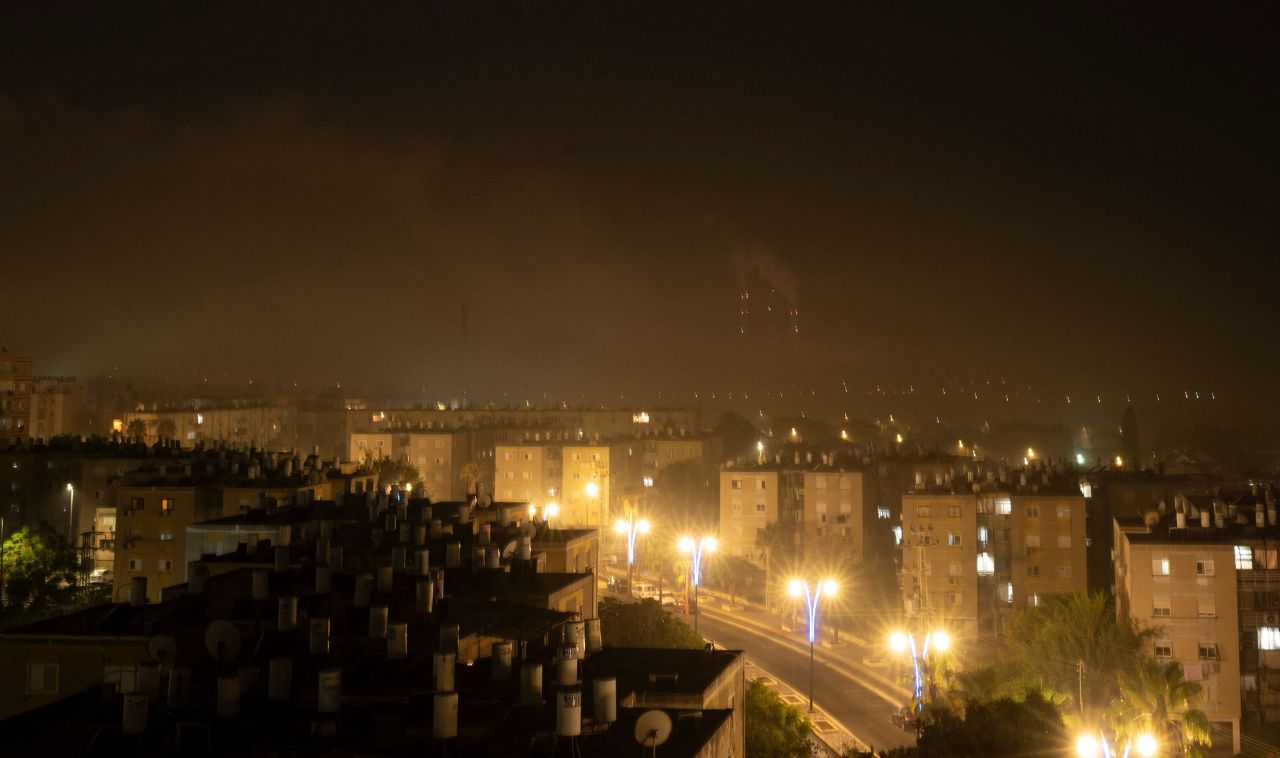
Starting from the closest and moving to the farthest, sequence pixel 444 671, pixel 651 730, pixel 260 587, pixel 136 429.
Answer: pixel 651 730
pixel 444 671
pixel 260 587
pixel 136 429

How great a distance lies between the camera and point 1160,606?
36000mm

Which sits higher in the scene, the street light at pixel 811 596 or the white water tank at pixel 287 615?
the white water tank at pixel 287 615

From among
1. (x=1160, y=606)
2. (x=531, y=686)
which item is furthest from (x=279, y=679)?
(x=1160, y=606)

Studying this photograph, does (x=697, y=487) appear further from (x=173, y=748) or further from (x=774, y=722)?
(x=173, y=748)

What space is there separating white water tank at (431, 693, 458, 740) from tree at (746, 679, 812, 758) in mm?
11464

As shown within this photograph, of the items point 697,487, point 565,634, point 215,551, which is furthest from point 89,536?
point 697,487

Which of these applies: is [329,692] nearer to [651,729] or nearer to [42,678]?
[651,729]

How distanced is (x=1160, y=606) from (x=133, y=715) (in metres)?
32.0

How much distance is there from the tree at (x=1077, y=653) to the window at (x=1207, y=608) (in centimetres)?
177

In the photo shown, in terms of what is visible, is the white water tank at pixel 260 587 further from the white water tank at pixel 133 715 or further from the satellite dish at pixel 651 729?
the satellite dish at pixel 651 729

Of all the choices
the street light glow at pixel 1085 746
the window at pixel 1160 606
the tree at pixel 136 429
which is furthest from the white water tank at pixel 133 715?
the tree at pixel 136 429

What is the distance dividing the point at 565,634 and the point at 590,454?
61.3 metres

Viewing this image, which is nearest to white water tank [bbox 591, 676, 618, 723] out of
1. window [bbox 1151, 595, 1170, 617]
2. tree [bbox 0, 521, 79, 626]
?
tree [bbox 0, 521, 79, 626]

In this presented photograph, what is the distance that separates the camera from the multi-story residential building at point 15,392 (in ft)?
269
